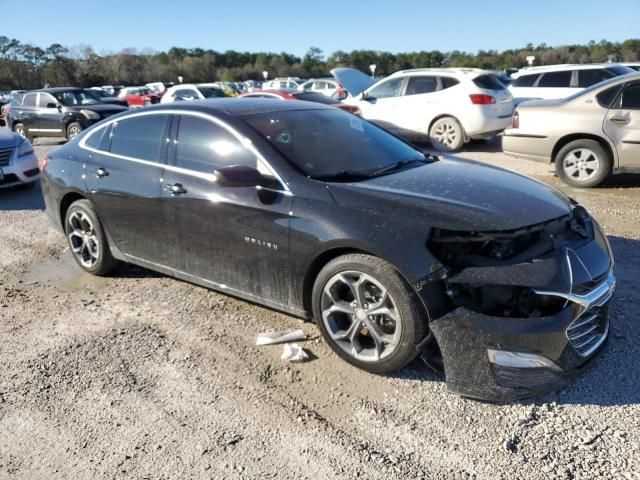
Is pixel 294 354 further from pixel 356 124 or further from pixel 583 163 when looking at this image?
pixel 583 163

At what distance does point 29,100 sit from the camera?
614 inches

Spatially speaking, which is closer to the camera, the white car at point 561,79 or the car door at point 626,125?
the car door at point 626,125

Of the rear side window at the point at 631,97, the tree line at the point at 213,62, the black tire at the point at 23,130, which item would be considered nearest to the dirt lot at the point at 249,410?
the rear side window at the point at 631,97

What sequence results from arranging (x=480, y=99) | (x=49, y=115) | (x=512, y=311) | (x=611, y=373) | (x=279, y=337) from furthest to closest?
(x=49, y=115)
(x=480, y=99)
(x=279, y=337)
(x=611, y=373)
(x=512, y=311)

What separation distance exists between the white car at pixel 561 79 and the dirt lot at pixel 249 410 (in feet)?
33.9

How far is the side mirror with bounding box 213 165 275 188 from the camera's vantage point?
344cm

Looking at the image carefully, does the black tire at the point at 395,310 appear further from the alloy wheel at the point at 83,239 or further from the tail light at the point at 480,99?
the tail light at the point at 480,99

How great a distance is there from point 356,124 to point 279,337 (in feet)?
6.15

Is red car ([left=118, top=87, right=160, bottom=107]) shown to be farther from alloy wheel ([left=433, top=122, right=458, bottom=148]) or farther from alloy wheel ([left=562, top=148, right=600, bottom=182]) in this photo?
alloy wheel ([left=562, top=148, right=600, bottom=182])

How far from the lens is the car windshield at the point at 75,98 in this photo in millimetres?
15211

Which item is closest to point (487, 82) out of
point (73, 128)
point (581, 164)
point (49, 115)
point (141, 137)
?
point (581, 164)

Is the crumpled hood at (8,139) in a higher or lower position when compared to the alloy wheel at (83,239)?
higher

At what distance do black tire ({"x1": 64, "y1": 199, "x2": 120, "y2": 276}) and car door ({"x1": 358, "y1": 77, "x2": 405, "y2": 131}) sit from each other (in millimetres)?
8283

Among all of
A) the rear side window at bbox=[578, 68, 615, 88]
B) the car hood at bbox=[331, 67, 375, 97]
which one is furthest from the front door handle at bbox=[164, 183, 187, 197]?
the rear side window at bbox=[578, 68, 615, 88]
